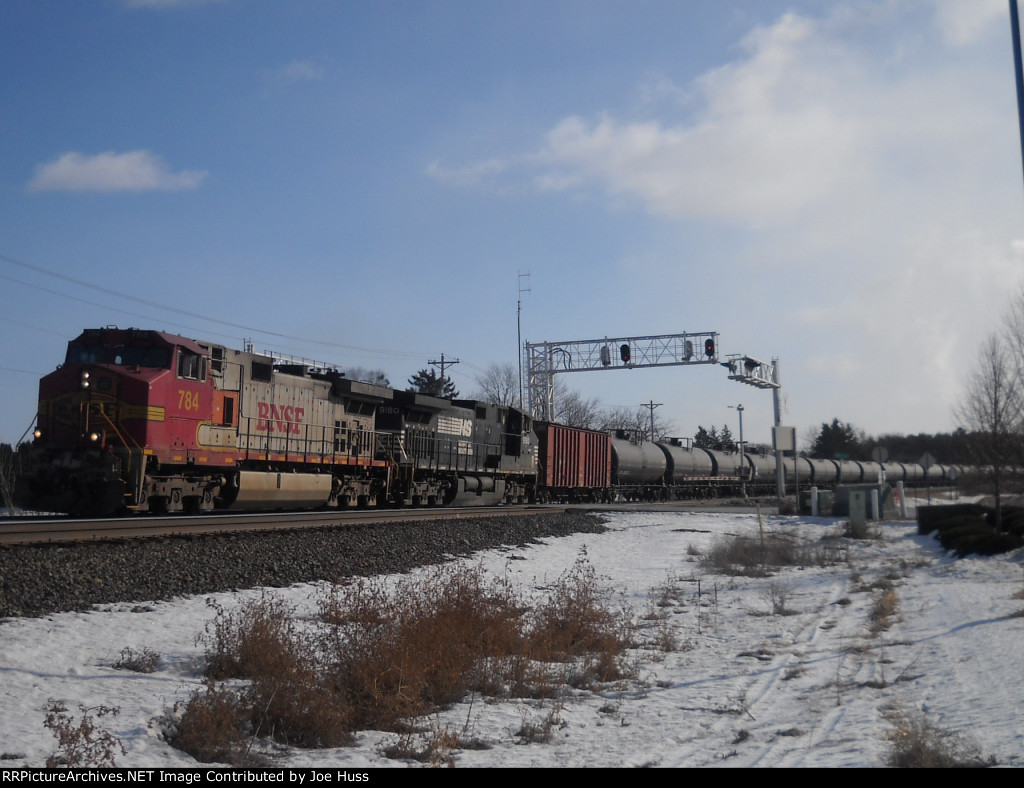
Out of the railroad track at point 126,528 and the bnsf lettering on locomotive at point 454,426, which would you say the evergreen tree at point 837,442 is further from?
the railroad track at point 126,528

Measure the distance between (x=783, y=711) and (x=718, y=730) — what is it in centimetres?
82

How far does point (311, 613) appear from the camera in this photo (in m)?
9.59

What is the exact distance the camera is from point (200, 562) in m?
11.2

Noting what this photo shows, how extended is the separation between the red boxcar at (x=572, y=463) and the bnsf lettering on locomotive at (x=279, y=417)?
16017mm

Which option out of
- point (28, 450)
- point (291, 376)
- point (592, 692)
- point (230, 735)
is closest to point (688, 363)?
point (291, 376)

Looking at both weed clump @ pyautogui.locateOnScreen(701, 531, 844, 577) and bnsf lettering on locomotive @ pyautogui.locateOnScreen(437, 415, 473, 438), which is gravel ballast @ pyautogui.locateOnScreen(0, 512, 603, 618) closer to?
weed clump @ pyautogui.locateOnScreen(701, 531, 844, 577)

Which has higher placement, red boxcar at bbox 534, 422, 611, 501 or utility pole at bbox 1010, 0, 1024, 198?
utility pole at bbox 1010, 0, 1024, 198

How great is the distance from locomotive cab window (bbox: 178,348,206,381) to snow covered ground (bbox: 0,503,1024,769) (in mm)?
8352

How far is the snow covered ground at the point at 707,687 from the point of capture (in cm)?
558

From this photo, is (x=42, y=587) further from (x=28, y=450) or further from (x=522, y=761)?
(x=28, y=450)

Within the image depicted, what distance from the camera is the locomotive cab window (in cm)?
1733

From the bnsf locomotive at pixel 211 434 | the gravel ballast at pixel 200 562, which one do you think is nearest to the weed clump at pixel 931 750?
the gravel ballast at pixel 200 562

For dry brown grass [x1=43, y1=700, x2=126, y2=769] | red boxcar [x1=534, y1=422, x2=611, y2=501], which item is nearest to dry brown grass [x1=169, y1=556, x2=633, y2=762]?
dry brown grass [x1=43, y1=700, x2=126, y2=769]

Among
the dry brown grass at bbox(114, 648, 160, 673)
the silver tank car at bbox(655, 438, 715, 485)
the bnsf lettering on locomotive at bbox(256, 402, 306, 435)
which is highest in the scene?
the bnsf lettering on locomotive at bbox(256, 402, 306, 435)
